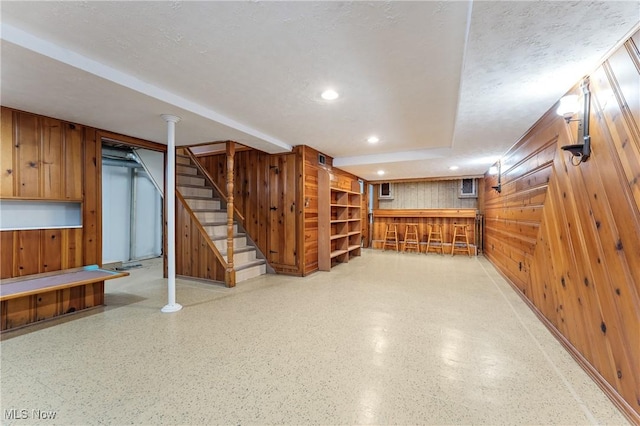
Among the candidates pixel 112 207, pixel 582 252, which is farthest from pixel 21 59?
pixel 112 207

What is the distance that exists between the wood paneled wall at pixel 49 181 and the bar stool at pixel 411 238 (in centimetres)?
685

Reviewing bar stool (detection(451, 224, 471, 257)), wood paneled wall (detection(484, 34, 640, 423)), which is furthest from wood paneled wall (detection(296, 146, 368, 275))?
bar stool (detection(451, 224, 471, 257))

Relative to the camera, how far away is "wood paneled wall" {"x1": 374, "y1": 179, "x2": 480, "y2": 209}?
25.2 ft

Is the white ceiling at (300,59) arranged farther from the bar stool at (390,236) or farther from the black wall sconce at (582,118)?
the bar stool at (390,236)

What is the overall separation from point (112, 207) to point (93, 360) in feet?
15.6

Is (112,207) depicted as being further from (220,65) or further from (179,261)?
(220,65)

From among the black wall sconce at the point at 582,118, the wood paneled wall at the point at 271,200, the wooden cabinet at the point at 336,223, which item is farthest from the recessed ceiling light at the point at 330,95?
the wooden cabinet at the point at 336,223

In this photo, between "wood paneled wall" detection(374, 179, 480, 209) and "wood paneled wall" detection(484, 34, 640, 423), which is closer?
"wood paneled wall" detection(484, 34, 640, 423)

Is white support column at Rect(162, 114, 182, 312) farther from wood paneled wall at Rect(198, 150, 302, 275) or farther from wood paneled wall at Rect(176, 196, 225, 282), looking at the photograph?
wood paneled wall at Rect(198, 150, 302, 275)

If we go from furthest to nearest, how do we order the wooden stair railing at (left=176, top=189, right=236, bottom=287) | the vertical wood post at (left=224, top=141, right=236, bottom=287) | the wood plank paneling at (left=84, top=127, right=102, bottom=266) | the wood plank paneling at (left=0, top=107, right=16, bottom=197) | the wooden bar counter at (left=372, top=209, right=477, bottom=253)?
the wooden bar counter at (left=372, top=209, right=477, bottom=253) < the wooden stair railing at (left=176, top=189, right=236, bottom=287) < the vertical wood post at (left=224, top=141, right=236, bottom=287) < the wood plank paneling at (left=84, top=127, right=102, bottom=266) < the wood plank paneling at (left=0, top=107, right=16, bottom=197)

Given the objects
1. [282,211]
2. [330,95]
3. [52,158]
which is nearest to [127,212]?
[52,158]
